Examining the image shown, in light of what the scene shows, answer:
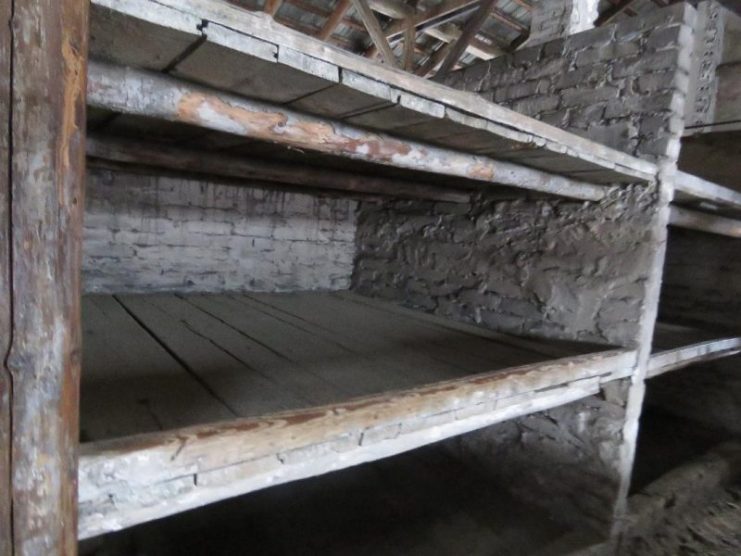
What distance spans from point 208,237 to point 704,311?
13.2 feet

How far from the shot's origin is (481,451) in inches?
109

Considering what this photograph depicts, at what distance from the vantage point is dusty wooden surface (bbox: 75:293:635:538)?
3.03ft

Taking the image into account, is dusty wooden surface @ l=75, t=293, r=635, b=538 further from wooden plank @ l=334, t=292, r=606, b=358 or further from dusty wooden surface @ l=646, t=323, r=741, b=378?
dusty wooden surface @ l=646, t=323, r=741, b=378

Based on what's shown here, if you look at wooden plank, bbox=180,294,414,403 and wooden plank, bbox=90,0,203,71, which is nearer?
wooden plank, bbox=90,0,203,71

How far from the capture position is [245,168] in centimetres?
223

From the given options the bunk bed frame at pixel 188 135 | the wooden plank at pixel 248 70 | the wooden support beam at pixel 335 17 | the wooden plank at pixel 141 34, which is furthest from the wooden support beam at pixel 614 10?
the wooden plank at pixel 141 34

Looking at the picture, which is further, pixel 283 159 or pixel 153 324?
pixel 283 159

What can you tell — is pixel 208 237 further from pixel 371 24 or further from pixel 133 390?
pixel 371 24

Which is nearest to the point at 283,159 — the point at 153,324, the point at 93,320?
the point at 153,324

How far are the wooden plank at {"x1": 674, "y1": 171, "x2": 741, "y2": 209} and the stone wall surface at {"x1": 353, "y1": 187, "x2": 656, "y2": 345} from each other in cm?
26

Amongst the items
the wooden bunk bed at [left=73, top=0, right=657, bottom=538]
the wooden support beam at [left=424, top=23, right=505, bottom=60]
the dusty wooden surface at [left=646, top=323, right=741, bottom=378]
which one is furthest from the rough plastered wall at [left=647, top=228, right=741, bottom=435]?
the wooden support beam at [left=424, top=23, right=505, bottom=60]

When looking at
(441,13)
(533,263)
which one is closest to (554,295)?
(533,263)

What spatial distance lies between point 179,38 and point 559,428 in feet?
7.94

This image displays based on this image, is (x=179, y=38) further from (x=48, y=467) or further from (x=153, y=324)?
(x=153, y=324)
